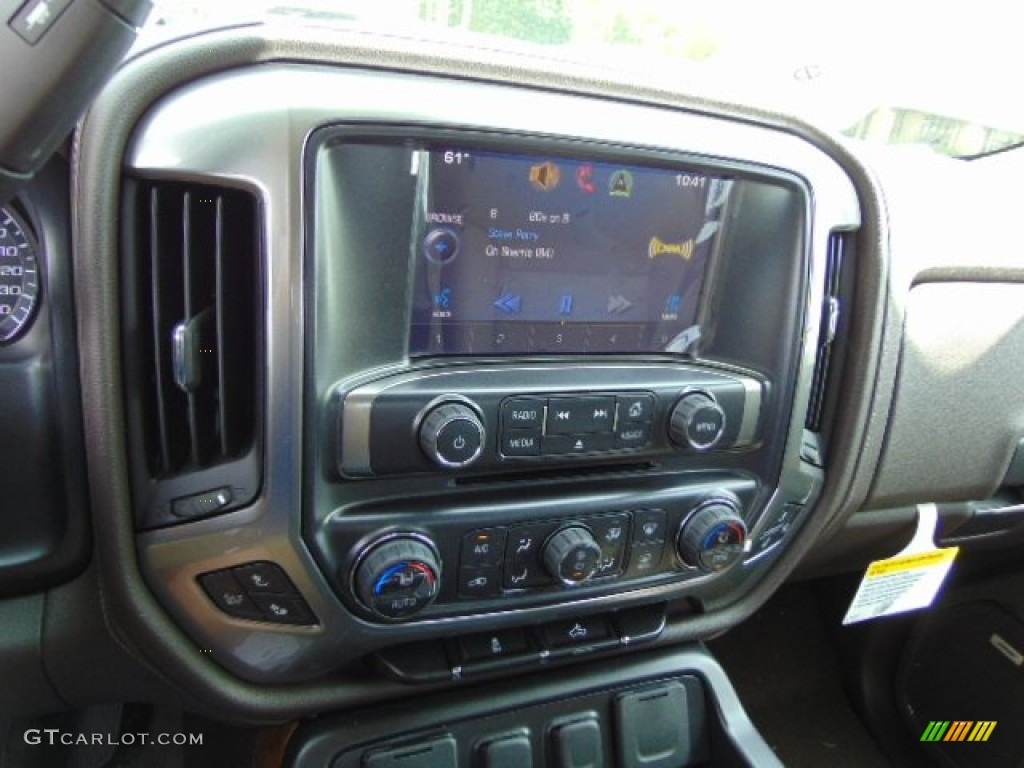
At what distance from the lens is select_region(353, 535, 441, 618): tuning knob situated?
75 cm

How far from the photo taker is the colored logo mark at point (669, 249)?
81 centimetres

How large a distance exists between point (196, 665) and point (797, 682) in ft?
4.53

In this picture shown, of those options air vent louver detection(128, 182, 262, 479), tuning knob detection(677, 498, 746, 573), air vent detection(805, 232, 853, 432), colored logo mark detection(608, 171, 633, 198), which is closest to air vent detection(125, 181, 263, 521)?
air vent louver detection(128, 182, 262, 479)

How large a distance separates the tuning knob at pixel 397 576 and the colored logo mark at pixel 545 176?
0.36m

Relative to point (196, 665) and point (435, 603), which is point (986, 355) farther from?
point (196, 665)

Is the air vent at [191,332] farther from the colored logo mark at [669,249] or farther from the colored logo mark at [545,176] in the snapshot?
the colored logo mark at [669,249]

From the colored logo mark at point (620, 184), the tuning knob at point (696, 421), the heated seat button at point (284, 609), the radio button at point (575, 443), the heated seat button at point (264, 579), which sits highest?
the colored logo mark at point (620, 184)

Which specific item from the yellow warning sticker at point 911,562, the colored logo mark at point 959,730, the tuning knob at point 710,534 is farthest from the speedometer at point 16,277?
the colored logo mark at point 959,730

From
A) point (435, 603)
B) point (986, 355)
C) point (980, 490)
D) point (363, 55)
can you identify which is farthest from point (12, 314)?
point (980, 490)

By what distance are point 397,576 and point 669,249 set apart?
1.42 ft

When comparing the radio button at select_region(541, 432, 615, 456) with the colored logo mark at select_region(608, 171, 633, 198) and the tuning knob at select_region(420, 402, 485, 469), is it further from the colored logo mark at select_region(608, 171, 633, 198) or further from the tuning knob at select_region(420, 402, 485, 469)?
the colored logo mark at select_region(608, 171, 633, 198)

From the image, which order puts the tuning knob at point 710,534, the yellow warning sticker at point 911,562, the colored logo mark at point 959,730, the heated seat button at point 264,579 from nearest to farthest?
1. the heated seat button at point 264,579
2. the tuning knob at point 710,534
3. the yellow warning sticker at point 911,562
4. the colored logo mark at point 959,730

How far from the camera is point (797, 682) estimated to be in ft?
5.66

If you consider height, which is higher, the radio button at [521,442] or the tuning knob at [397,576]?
the radio button at [521,442]
